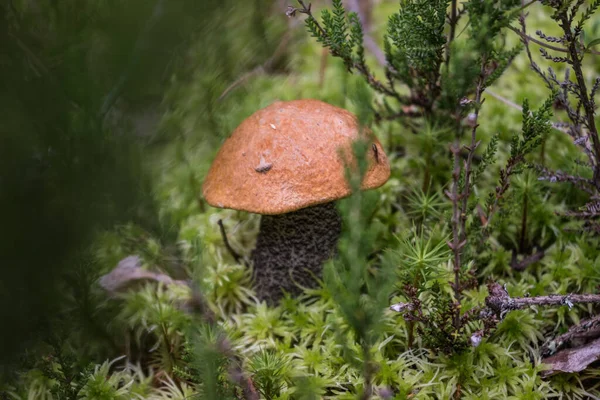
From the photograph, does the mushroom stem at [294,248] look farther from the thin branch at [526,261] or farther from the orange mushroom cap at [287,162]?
the thin branch at [526,261]

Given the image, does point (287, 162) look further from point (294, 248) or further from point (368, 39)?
point (368, 39)

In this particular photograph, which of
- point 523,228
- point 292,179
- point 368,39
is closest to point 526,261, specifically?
point 523,228

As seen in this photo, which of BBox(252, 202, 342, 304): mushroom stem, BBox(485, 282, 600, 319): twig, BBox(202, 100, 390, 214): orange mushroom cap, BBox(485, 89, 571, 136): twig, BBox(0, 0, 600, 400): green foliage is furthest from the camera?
BBox(252, 202, 342, 304): mushroom stem

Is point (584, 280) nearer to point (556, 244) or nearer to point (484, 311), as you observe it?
point (556, 244)

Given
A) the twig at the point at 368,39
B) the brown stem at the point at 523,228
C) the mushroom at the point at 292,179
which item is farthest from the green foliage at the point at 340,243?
the twig at the point at 368,39

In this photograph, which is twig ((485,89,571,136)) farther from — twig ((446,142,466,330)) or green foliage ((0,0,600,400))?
twig ((446,142,466,330))

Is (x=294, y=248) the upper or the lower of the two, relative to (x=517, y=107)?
lower

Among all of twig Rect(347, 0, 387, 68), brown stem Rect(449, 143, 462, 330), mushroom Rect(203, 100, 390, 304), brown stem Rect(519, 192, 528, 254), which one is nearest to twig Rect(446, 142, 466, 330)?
brown stem Rect(449, 143, 462, 330)
